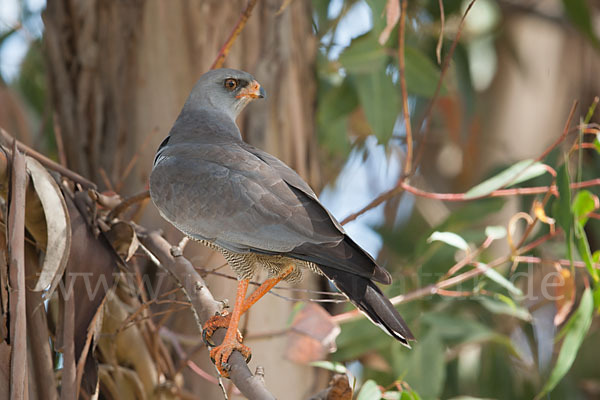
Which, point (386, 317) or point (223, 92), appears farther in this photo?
point (223, 92)

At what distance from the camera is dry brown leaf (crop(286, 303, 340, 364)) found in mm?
2934

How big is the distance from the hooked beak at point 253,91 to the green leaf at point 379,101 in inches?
32.2

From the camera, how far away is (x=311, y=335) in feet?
9.64

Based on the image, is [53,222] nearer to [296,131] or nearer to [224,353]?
[224,353]

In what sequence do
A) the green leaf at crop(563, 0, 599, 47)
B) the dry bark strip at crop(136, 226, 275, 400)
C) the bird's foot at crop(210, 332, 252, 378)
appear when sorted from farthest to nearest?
1. the green leaf at crop(563, 0, 599, 47)
2. the bird's foot at crop(210, 332, 252, 378)
3. the dry bark strip at crop(136, 226, 275, 400)

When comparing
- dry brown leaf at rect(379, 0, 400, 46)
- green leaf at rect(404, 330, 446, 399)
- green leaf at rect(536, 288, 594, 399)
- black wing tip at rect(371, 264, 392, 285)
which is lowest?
green leaf at rect(404, 330, 446, 399)

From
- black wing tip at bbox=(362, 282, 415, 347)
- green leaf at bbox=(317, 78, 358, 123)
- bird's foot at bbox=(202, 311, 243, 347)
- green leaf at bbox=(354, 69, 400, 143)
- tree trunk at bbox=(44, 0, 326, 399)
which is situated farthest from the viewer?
green leaf at bbox=(317, 78, 358, 123)

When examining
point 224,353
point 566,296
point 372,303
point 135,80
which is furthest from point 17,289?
point 566,296

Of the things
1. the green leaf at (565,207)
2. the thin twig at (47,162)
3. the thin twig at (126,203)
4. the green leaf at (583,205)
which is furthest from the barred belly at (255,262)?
the green leaf at (583,205)

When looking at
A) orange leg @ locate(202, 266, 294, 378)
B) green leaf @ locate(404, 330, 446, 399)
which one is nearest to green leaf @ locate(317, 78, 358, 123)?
green leaf @ locate(404, 330, 446, 399)

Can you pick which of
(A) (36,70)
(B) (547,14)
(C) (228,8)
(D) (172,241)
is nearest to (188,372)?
(D) (172,241)

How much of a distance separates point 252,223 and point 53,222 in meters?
0.55

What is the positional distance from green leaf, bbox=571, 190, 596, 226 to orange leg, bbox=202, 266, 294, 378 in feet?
3.63

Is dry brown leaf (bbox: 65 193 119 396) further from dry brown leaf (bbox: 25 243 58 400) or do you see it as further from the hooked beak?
the hooked beak
